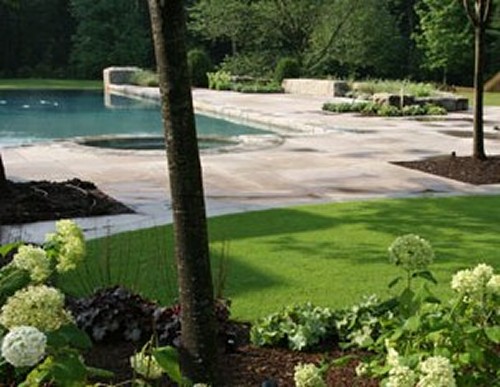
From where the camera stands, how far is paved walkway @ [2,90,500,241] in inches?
370

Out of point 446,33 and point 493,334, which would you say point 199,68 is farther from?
point 493,334

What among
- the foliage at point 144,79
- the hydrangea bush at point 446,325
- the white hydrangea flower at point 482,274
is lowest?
the hydrangea bush at point 446,325

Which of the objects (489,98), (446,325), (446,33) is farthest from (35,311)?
(446,33)

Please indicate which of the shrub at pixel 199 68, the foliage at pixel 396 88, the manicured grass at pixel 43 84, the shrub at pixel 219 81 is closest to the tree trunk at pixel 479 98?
the foliage at pixel 396 88

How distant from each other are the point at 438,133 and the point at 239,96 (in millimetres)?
12295

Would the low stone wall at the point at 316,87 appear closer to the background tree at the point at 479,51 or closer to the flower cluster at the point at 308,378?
the background tree at the point at 479,51

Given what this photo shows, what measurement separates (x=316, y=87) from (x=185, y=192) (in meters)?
26.2

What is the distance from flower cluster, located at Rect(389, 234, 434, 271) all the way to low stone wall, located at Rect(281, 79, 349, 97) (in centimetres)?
2492

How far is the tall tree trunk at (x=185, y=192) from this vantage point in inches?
125

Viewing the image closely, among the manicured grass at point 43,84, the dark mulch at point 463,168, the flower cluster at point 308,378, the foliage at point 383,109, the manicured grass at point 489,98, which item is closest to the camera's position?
the flower cluster at point 308,378

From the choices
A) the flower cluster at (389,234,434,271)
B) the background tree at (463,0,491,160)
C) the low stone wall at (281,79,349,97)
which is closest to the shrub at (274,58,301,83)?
the low stone wall at (281,79,349,97)

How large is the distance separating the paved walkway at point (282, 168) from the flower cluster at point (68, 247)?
3.54 metres

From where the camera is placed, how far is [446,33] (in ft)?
121

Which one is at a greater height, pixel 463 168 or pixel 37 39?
pixel 37 39
